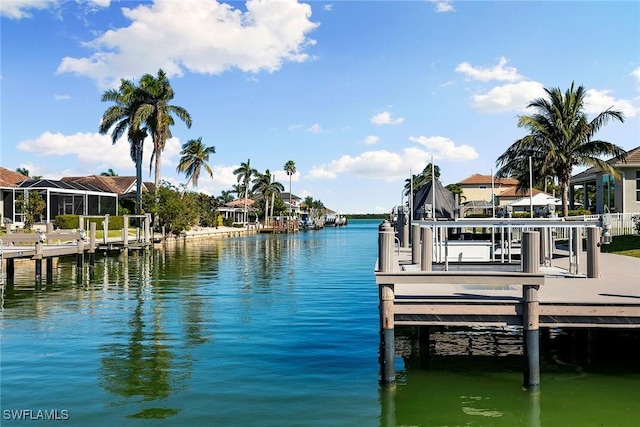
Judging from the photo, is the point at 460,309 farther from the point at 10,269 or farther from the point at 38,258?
the point at 10,269

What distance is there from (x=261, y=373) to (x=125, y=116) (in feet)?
169

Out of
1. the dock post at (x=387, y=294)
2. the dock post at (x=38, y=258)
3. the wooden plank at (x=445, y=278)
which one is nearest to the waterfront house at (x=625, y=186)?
the wooden plank at (x=445, y=278)

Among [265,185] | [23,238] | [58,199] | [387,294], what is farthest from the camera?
[265,185]

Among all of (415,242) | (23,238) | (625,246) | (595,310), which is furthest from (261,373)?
(625,246)

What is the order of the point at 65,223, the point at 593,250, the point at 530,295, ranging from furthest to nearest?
the point at 65,223, the point at 593,250, the point at 530,295

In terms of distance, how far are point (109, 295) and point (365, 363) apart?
12.3 meters

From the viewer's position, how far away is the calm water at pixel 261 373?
8383 mm

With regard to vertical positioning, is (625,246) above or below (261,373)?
above

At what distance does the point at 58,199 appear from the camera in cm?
5625

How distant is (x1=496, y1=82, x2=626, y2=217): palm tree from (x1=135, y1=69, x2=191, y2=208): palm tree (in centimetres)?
3474

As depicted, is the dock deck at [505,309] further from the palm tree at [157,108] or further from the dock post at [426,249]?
the palm tree at [157,108]

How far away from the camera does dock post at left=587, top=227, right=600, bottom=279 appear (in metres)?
11.4

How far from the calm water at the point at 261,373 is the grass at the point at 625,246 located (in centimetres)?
913

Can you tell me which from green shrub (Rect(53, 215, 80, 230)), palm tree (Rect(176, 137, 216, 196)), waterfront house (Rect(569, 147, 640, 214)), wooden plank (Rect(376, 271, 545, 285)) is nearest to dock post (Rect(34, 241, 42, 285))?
wooden plank (Rect(376, 271, 545, 285))
